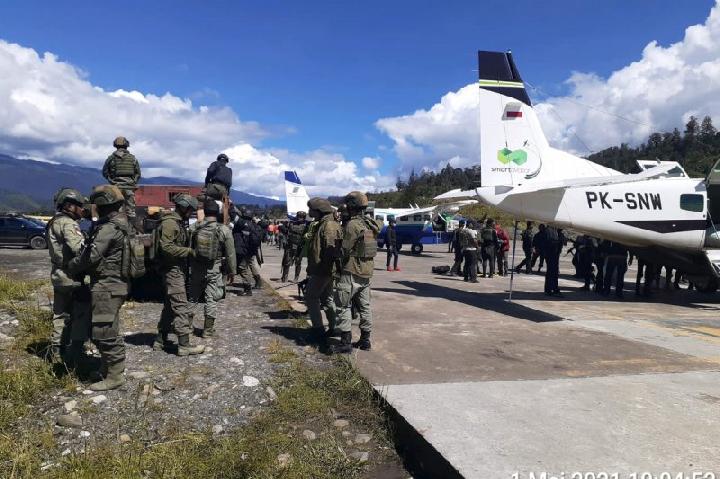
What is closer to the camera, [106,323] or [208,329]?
[106,323]

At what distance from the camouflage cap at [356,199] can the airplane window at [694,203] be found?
8441 mm

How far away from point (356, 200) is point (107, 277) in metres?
2.81

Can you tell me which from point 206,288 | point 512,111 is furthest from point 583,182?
point 206,288

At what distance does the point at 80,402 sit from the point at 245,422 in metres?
1.47

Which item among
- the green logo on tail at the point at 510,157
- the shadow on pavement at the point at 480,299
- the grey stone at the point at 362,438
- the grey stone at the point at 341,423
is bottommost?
the grey stone at the point at 362,438

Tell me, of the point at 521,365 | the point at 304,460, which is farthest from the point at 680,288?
the point at 304,460

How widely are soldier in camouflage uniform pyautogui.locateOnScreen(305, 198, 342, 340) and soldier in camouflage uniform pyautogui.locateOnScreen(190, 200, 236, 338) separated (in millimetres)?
1076

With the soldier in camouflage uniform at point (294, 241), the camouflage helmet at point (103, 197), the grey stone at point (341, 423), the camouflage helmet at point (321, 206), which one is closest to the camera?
the grey stone at point (341, 423)

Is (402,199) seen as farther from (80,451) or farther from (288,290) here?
(80,451)

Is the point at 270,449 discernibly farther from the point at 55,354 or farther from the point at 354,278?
the point at 55,354

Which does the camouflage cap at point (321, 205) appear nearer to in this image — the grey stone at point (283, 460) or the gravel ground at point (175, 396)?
the gravel ground at point (175, 396)

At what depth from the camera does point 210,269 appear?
5.86m

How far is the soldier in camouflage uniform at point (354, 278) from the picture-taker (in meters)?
5.38

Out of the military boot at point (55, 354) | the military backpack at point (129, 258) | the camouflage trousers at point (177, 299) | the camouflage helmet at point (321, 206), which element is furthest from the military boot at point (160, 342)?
the camouflage helmet at point (321, 206)
